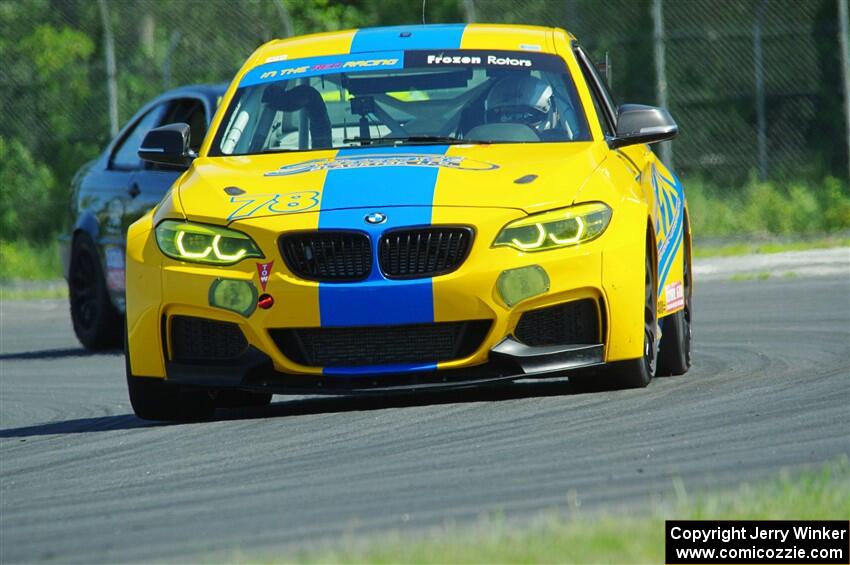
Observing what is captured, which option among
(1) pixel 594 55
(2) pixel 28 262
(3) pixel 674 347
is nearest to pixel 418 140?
(3) pixel 674 347

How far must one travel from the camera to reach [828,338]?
10.1 meters

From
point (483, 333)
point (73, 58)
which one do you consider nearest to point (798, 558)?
point (483, 333)

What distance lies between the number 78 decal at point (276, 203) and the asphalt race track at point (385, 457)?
2.73ft

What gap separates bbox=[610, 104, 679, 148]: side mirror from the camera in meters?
8.24

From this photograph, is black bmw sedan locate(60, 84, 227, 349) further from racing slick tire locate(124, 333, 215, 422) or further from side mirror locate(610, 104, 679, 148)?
side mirror locate(610, 104, 679, 148)

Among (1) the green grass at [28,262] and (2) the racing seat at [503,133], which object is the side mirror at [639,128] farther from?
(1) the green grass at [28,262]

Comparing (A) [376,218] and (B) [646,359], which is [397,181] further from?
(B) [646,359]

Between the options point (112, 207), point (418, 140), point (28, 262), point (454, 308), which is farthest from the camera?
point (28, 262)

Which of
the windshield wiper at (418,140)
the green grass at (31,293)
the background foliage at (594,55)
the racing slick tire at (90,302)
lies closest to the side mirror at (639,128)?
the windshield wiper at (418,140)

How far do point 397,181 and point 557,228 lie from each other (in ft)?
2.15

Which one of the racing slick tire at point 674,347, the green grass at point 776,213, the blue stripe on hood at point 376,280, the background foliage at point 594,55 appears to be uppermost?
the blue stripe on hood at point 376,280

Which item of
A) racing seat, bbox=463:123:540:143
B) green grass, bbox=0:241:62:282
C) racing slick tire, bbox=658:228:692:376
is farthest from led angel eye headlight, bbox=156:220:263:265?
green grass, bbox=0:241:62:282

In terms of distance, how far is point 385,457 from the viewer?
20.8 ft

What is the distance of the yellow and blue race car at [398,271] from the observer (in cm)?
714
